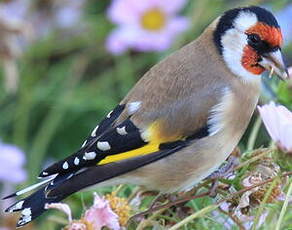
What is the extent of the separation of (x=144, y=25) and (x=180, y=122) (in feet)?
3.90

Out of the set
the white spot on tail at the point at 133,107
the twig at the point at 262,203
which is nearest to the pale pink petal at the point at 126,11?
Answer: the white spot on tail at the point at 133,107

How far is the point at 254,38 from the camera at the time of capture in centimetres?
156

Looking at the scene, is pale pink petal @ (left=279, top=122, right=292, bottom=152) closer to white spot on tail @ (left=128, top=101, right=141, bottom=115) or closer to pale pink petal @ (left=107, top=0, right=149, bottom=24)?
white spot on tail @ (left=128, top=101, right=141, bottom=115)

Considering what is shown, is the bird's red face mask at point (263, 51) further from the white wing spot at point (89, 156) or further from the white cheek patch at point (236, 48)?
the white wing spot at point (89, 156)

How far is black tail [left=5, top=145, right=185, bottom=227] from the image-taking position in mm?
1356

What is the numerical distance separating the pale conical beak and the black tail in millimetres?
278

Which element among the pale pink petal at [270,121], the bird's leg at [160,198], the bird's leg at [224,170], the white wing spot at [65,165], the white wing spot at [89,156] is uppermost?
the white wing spot at [65,165]

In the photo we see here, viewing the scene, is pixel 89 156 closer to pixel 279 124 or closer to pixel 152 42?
pixel 279 124

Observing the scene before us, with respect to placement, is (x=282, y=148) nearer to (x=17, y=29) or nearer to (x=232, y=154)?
(x=232, y=154)

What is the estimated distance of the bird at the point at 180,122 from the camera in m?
1.42

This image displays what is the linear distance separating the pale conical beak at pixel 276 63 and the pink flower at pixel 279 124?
231mm

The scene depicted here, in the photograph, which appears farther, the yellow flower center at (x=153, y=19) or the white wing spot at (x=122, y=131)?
the yellow flower center at (x=153, y=19)

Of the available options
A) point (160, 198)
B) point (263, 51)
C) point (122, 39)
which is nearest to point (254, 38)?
point (263, 51)

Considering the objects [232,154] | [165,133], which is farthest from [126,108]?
[232,154]
